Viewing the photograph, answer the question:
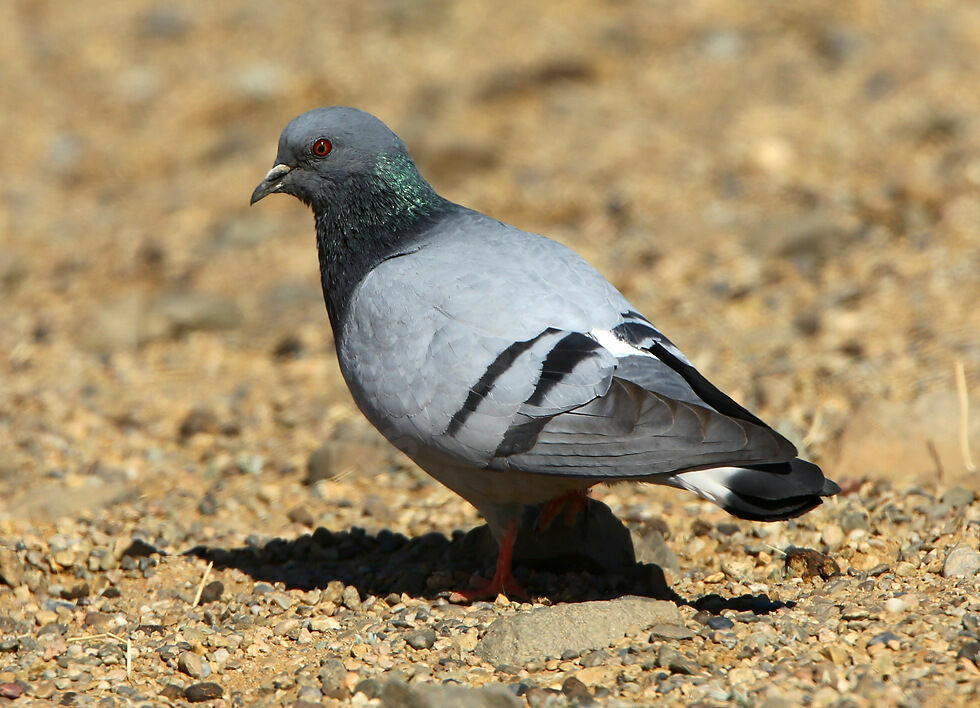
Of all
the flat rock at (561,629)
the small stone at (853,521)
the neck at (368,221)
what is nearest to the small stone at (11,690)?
the flat rock at (561,629)

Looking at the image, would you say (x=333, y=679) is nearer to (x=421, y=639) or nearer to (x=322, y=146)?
(x=421, y=639)

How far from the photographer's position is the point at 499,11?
13047 millimetres

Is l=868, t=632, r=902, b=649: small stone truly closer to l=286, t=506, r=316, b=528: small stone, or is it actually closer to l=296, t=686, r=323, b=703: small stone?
l=296, t=686, r=323, b=703: small stone

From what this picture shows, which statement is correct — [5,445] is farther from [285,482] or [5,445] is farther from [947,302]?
[947,302]

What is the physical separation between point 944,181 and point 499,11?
18.4 ft

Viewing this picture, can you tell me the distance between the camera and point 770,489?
418 centimetres

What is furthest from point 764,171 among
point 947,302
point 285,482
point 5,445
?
point 5,445

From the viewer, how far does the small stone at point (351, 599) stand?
15.8ft

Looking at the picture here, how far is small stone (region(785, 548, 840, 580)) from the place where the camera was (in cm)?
486

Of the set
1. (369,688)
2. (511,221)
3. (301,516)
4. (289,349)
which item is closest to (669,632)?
(369,688)

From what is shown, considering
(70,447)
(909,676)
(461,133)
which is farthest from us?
(461,133)

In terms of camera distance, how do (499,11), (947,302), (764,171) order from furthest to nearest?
(499,11) < (764,171) < (947,302)

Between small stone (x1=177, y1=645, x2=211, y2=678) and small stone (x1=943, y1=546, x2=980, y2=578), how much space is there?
8.96 ft

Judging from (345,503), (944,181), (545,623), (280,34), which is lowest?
(545,623)
